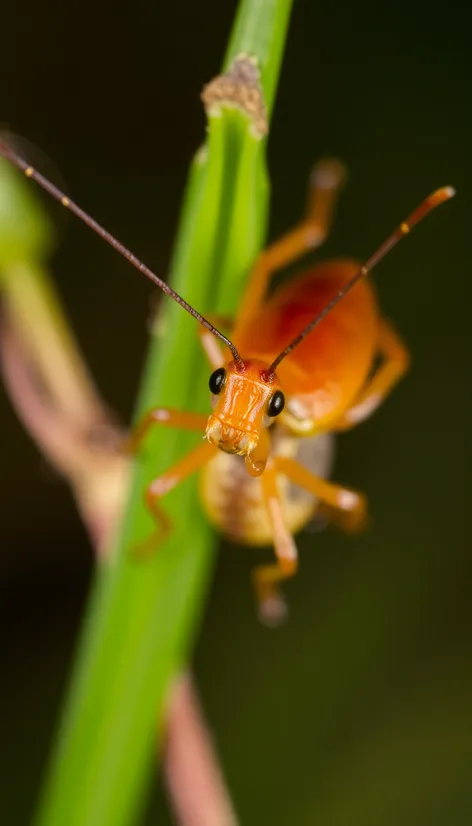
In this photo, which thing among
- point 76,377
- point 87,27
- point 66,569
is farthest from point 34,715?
point 87,27

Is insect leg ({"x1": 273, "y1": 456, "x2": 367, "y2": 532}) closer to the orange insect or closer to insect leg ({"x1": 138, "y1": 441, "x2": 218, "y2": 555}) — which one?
the orange insect

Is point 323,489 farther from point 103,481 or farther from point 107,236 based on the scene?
point 107,236

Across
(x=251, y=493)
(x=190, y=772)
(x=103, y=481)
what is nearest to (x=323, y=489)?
(x=251, y=493)

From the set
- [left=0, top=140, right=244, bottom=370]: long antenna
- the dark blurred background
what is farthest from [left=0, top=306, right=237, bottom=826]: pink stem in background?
the dark blurred background

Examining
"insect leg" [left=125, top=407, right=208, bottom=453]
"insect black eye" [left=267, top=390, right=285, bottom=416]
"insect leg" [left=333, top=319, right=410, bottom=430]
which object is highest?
"insect leg" [left=333, top=319, right=410, bottom=430]

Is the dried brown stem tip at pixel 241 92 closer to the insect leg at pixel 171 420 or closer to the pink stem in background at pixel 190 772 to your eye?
the insect leg at pixel 171 420
